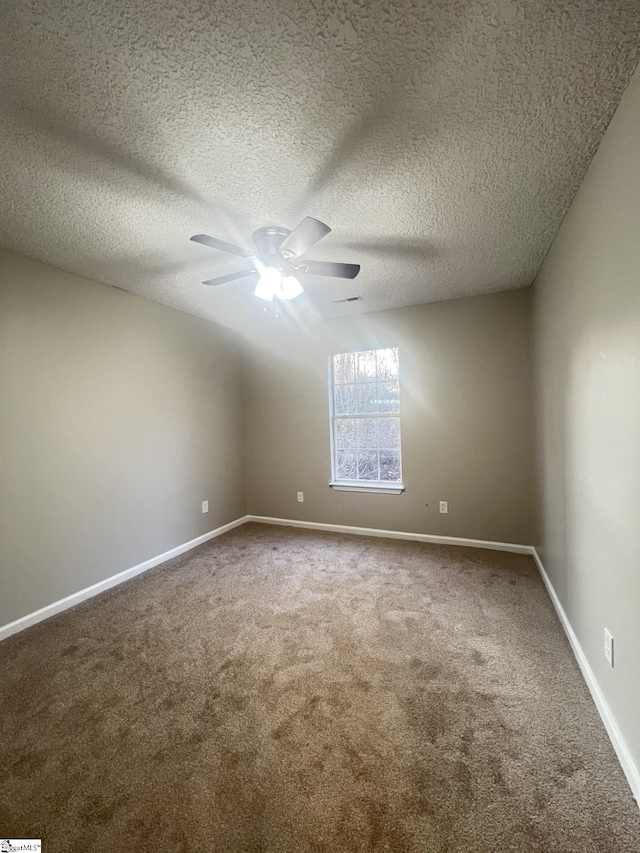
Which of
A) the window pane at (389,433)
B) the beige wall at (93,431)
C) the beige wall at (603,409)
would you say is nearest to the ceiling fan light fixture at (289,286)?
the beige wall at (603,409)

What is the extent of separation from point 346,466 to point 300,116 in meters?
3.31

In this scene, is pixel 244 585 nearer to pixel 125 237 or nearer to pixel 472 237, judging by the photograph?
pixel 125 237

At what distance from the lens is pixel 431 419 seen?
3.68m

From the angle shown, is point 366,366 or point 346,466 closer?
point 366,366

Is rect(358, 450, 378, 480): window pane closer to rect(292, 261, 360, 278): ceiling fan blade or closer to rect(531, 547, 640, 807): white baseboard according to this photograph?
rect(531, 547, 640, 807): white baseboard

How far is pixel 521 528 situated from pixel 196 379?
3.60 meters

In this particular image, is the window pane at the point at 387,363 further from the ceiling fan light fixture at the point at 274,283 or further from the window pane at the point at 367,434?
the ceiling fan light fixture at the point at 274,283

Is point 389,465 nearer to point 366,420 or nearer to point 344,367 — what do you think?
point 366,420

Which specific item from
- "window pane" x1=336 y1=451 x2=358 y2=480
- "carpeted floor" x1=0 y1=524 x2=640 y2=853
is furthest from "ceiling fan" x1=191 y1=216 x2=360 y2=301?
"window pane" x1=336 y1=451 x2=358 y2=480

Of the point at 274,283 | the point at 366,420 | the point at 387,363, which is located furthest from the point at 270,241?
the point at 366,420

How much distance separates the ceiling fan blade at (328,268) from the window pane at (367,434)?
7.02ft

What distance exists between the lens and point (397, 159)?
1.57 meters

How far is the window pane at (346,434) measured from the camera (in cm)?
414

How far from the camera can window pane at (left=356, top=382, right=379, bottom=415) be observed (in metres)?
4.00
